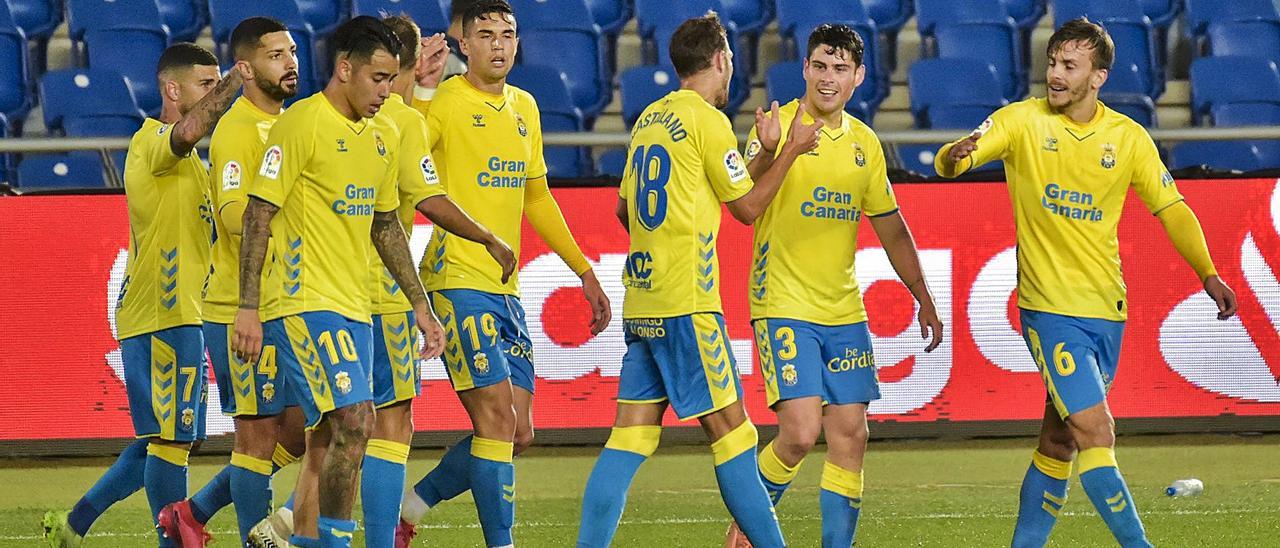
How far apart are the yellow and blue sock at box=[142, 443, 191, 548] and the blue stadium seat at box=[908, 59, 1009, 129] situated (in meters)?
6.38

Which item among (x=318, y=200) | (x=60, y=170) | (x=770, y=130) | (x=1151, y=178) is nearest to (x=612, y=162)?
(x=60, y=170)

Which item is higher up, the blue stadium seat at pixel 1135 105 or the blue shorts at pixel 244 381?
the blue shorts at pixel 244 381

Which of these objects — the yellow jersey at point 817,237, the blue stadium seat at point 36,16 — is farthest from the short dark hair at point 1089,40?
the blue stadium seat at point 36,16

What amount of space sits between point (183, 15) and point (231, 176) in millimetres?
6944

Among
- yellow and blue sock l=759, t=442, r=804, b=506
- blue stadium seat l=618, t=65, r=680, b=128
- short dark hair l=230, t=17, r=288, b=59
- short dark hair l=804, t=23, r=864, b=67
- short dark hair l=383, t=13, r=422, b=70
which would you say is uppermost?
short dark hair l=230, t=17, r=288, b=59

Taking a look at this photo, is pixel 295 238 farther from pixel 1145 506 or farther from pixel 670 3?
pixel 670 3

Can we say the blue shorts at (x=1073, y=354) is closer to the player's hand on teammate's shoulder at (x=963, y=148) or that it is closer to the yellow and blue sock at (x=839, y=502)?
the player's hand on teammate's shoulder at (x=963, y=148)

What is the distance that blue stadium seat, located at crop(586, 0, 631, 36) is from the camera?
1229 cm

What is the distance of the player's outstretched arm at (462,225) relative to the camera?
5547 millimetres

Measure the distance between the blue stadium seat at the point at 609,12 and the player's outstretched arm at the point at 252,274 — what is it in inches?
291

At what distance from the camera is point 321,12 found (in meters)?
12.1

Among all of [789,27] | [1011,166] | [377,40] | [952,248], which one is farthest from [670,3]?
[377,40]

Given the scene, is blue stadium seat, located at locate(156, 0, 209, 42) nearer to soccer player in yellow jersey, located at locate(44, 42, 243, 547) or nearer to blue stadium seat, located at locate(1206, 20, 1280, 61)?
soccer player in yellow jersey, located at locate(44, 42, 243, 547)

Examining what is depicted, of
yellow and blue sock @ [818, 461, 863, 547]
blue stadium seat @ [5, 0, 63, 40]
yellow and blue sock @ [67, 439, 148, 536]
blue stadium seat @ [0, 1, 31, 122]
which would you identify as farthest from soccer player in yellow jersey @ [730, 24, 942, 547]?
blue stadium seat @ [5, 0, 63, 40]
